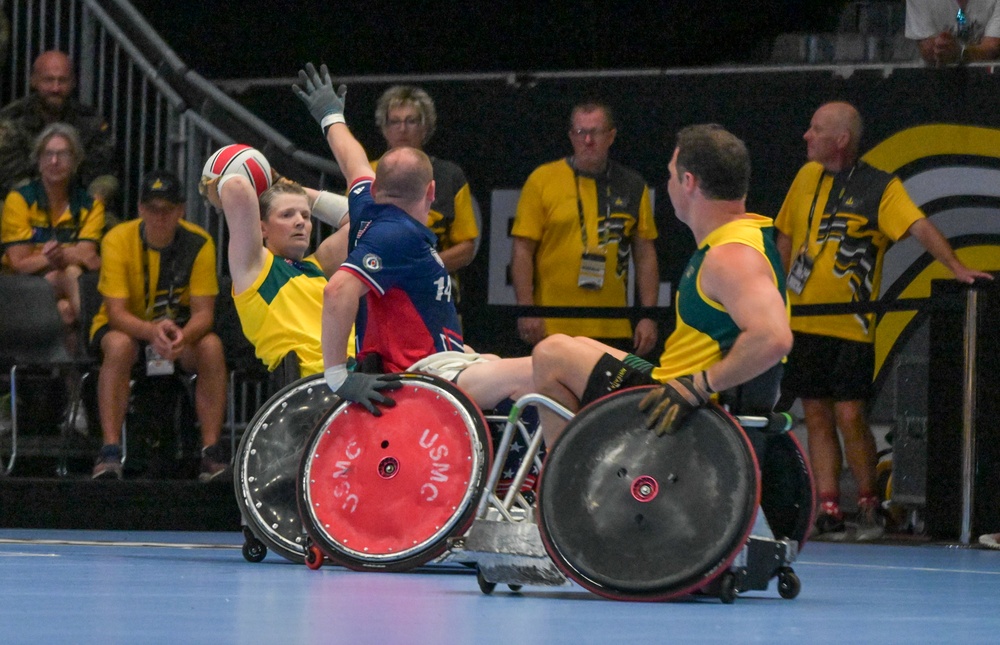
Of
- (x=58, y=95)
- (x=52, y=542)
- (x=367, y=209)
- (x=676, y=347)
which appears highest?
(x=58, y=95)

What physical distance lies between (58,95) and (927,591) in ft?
18.0

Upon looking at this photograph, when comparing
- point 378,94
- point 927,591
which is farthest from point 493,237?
point 927,591

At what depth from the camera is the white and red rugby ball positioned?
19.9 ft

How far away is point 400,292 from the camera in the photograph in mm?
5535

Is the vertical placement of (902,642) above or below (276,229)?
below

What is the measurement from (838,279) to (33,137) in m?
4.14

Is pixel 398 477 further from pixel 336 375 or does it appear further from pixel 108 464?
pixel 108 464

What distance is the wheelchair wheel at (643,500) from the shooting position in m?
4.18

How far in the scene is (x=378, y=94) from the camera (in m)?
8.97

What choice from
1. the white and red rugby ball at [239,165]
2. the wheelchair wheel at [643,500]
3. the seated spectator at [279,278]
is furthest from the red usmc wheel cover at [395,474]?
the white and red rugby ball at [239,165]

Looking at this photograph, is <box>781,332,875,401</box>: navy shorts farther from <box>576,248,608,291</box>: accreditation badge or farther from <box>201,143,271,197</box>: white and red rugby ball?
<box>201,143,271,197</box>: white and red rugby ball

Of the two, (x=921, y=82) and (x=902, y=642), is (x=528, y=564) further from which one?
(x=921, y=82)

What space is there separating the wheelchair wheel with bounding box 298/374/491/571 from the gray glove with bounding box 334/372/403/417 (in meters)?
0.03

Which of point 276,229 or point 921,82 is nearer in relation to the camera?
point 276,229
